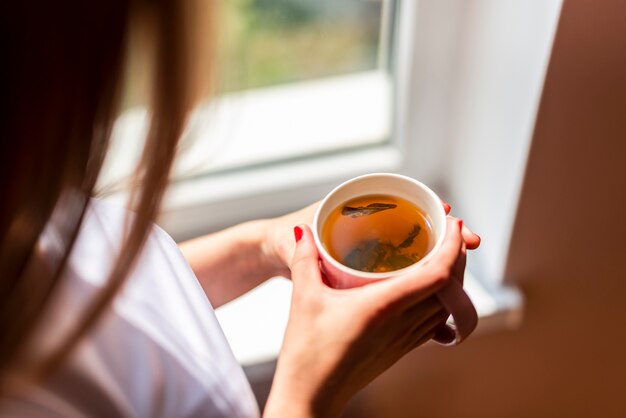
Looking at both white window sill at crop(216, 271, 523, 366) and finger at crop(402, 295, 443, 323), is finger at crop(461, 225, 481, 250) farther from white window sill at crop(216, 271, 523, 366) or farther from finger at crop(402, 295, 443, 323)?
white window sill at crop(216, 271, 523, 366)

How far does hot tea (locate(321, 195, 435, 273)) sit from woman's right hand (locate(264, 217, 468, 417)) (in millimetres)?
19

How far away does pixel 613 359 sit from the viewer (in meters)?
1.07

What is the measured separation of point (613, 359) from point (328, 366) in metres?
0.67

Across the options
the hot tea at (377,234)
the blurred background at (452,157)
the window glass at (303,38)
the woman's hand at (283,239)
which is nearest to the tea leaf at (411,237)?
the hot tea at (377,234)

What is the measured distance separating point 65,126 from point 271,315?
0.52 metres

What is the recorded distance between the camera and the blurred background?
0.76m

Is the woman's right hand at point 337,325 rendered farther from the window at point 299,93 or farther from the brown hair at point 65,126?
the window at point 299,93

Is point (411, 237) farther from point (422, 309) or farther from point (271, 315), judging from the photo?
point (271, 315)

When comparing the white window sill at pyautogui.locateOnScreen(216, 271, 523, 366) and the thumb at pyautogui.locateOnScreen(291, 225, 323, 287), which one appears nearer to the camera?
the thumb at pyautogui.locateOnScreen(291, 225, 323, 287)

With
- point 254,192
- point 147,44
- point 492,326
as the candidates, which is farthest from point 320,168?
point 147,44

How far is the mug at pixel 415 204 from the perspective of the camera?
541 millimetres

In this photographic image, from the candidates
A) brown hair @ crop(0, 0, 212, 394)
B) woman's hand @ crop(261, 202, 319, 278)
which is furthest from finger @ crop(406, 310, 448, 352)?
brown hair @ crop(0, 0, 212, 394)

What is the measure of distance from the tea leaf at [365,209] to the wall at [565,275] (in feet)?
0.79

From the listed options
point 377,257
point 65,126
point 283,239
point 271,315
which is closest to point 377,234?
point 377,257
